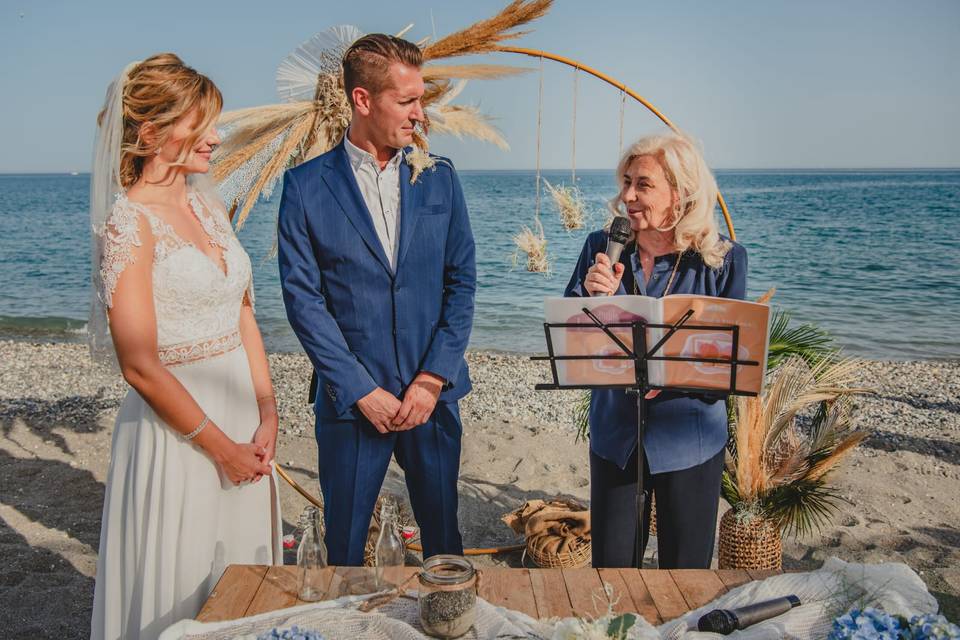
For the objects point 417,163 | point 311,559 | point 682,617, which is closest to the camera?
point 682,617

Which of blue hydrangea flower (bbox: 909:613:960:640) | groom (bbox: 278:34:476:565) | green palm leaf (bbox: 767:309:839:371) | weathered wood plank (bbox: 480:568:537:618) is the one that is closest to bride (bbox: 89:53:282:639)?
groom (bbox: 278:34:476:565)

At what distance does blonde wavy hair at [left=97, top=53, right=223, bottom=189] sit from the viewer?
2346 millimetres

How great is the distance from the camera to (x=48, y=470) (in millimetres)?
5457

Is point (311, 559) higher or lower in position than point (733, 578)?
higher

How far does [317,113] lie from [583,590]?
2.51 m

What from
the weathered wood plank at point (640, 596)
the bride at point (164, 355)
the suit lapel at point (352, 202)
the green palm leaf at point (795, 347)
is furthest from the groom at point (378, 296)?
the green palm leaf at point (795, 347)

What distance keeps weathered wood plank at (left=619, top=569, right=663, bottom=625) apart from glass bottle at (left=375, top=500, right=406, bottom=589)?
2.07 feet

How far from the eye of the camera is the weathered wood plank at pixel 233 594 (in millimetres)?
2029

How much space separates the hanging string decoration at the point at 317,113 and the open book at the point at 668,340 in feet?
4.49

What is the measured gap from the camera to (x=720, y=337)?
2.37m

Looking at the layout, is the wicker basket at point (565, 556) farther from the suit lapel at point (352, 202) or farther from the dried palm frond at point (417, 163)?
the dried palm frond at point (417, 163)

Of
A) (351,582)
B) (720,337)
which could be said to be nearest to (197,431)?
(351,582)

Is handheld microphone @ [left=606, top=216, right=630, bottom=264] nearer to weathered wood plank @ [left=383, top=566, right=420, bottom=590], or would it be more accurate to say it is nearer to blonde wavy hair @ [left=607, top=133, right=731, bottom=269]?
blonde wavy hair @ [left=607, top=133, right=731, bottom=269]

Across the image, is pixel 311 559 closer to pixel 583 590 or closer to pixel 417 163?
pixel 583 590
